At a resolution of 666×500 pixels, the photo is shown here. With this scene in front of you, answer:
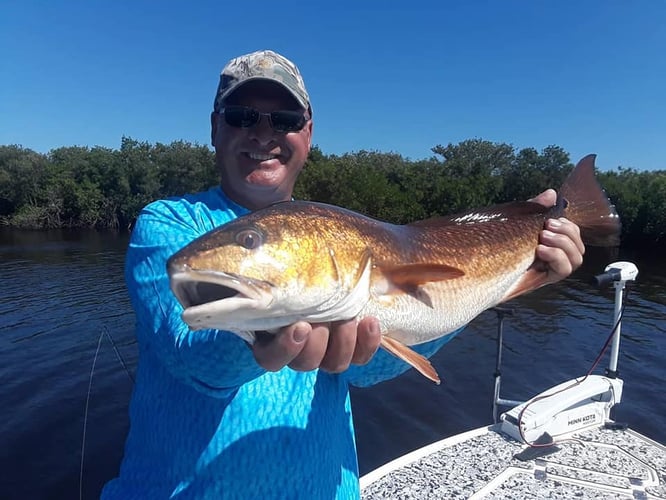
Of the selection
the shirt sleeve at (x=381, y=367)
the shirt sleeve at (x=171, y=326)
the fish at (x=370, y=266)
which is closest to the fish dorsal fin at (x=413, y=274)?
the fish at (x=370, y=266)

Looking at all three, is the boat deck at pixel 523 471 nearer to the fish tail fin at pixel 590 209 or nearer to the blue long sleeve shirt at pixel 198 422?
the fish tail fin at pixel 590 209

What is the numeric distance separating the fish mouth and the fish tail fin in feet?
7.86

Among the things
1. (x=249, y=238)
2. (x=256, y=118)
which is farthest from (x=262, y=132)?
(x=249, y=238)

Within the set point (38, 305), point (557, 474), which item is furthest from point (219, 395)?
point (38, 305)

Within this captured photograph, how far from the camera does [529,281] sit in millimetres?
2834

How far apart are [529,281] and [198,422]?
2024mm

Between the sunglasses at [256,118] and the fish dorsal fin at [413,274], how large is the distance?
0.94 m

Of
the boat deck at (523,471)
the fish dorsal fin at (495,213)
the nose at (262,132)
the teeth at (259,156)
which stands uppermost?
the nose at (262,132)

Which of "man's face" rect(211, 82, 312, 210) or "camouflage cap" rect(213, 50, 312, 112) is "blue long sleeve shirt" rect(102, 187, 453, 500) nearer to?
"man's face" rect(211, 82, 312, 210)

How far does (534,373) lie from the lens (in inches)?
516

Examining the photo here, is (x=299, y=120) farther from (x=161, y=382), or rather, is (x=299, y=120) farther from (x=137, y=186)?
(x=137, y=186)

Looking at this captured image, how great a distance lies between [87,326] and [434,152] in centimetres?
6139

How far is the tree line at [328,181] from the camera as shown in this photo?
41.8 metres

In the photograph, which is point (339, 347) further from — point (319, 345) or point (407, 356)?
point (407, 356)
